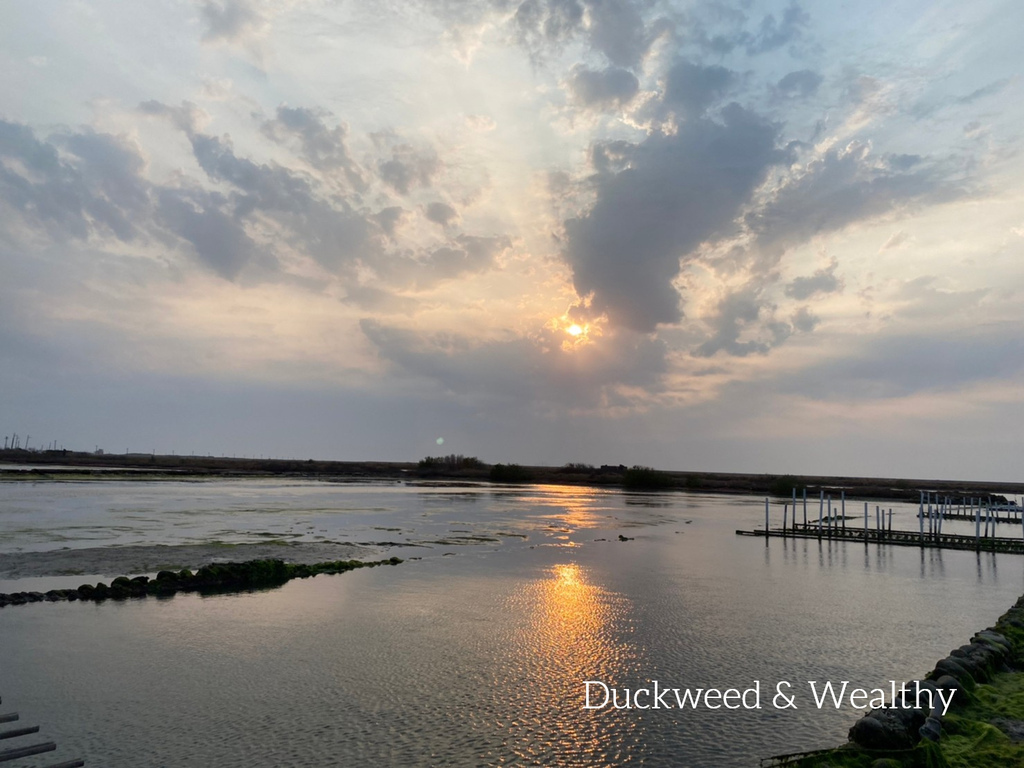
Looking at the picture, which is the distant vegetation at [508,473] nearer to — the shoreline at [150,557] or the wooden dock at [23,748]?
the shoreline at [150,557]

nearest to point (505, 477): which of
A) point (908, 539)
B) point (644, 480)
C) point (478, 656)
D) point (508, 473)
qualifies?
point (508, 473)

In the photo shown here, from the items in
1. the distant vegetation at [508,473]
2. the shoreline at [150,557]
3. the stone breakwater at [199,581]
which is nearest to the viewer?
the stone breakwater at [199,581]

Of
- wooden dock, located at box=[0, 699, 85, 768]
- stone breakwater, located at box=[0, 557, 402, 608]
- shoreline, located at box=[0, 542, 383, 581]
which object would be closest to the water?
wooden dock, located at box=[0, 699, 85, 768]

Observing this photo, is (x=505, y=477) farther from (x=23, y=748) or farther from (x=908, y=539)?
(x=23, y=748)

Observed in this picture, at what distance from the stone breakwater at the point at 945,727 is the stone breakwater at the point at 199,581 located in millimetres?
18486

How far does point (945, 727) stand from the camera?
9398 mm

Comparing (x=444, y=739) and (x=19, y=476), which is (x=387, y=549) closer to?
(x=444, y=739)

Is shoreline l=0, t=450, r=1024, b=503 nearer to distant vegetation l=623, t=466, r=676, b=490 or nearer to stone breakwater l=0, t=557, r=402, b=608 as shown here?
distant vegetation l=623, t=466, r=676, b=490

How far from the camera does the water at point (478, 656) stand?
9680mm

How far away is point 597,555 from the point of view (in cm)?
3216

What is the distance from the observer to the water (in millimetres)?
9680

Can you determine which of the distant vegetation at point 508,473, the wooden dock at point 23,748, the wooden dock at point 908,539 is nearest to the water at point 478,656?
the wooden dock at point 23,748

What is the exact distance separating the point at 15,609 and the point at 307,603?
7.55m

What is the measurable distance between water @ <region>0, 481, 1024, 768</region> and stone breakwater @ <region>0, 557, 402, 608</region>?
1049mm
